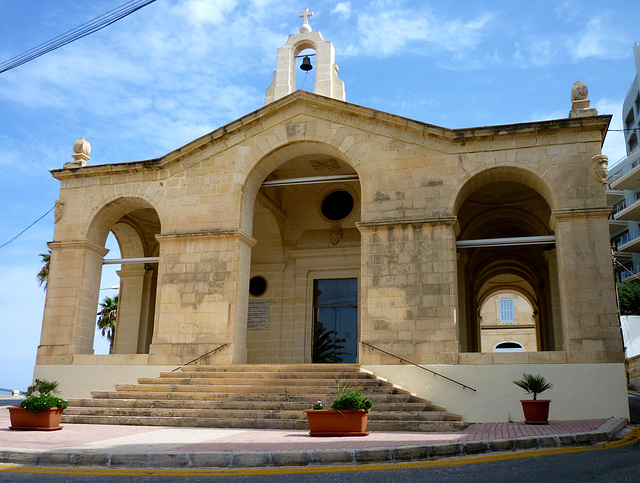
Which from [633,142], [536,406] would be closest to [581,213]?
[536,406]

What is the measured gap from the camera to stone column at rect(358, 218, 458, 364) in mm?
14594

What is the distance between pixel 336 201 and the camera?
20.9m

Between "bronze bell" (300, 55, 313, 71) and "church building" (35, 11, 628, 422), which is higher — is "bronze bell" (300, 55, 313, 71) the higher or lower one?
the higher one

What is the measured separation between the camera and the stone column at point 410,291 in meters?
14.6

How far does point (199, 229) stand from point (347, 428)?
345 inches

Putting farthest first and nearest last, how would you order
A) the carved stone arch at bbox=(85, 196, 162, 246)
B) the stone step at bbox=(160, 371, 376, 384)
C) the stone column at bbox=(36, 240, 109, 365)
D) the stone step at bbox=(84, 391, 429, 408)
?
the carved stone arch at bbox=(85, 196, 162, 246)
the stone column at bbox=(36, 240, 109, 365)
the stone step at bbox=(160, 371, 376, 384)
the stone step at bbox=(84, 391, 429, 408)

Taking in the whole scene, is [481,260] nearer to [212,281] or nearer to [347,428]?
[212,281]

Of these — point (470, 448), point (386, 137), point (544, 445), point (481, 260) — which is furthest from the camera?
point (481, 260)

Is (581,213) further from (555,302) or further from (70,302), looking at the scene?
(70,302)

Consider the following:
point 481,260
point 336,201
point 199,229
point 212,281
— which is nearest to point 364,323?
point 212,281

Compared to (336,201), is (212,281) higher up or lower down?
lower down

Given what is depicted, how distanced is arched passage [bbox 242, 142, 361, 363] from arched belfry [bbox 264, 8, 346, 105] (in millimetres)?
2138

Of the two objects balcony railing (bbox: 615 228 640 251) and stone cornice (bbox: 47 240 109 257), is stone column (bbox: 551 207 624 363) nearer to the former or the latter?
stone cornice (bbox: 47 240 109 257)

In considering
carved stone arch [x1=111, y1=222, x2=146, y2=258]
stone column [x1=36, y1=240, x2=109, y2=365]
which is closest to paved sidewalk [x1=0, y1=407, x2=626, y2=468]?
stone column [x1=36, y1=240, x2=109, y2=365]
